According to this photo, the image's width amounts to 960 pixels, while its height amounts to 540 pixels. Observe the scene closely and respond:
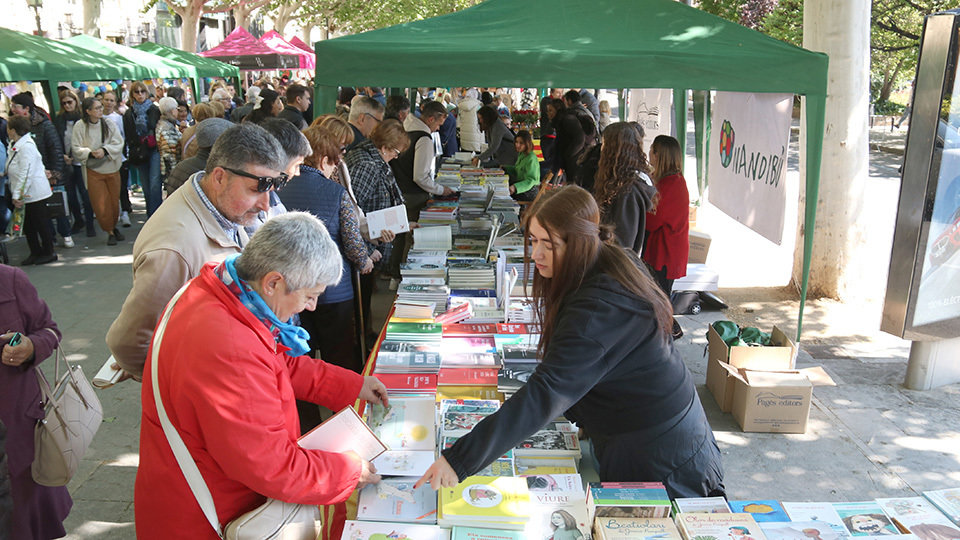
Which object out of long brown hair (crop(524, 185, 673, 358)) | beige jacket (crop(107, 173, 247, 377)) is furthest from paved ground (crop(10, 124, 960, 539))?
long brown hair (crop(524, 185, 673, 358))

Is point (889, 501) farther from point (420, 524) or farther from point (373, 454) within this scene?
point (373, 454)

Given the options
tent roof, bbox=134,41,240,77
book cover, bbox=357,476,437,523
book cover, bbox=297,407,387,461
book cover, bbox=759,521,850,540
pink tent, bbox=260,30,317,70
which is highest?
pink tent, bbox=260,30,317,70

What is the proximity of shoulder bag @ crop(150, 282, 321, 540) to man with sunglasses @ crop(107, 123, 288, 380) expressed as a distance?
565mm

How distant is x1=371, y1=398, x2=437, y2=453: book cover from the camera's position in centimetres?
227

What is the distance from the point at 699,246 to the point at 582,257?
485cm

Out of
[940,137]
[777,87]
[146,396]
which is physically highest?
[777,87]

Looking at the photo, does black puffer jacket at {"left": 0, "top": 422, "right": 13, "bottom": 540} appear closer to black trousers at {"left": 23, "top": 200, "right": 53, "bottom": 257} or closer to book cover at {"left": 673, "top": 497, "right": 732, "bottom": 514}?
book cover at {"left": 673, "top": 497, "right": 732, "bottom": 514}

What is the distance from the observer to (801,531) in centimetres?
180

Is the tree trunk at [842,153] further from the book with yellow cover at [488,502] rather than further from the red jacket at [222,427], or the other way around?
the red jacket at [222,427]

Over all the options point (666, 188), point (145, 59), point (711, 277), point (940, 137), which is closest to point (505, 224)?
point (666, 188)

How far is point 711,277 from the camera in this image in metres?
5.87

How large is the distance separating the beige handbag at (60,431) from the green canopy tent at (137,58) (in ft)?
31.2

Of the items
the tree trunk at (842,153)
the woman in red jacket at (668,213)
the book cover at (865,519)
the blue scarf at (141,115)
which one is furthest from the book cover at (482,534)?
the blue scarf at (141,115)

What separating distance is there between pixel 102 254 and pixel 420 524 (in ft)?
24.4
